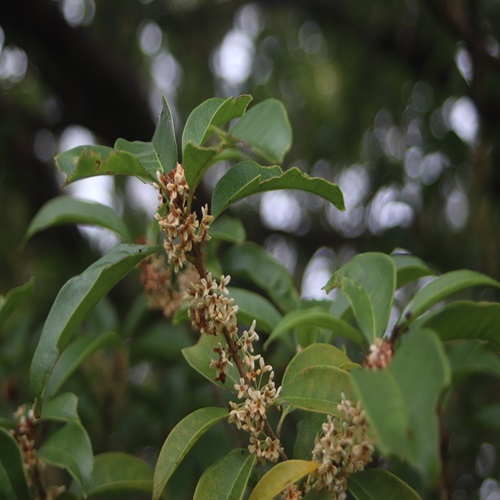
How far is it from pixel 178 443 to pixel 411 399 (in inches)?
12.2

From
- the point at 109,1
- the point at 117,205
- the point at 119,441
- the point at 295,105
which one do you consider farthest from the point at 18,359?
the point at 295,105

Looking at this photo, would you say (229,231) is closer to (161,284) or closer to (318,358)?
(161,284)

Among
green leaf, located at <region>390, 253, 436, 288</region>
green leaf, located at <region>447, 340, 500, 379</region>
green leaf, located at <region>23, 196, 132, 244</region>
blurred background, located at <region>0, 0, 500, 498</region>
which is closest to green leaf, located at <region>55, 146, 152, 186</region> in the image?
green leaf, located at <region>23, 196, 132, 244</region>

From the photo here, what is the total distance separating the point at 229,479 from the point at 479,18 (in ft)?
6.12

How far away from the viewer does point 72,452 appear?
87 centimetres

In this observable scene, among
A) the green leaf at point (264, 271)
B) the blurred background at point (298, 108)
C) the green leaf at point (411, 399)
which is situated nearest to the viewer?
the green leaf at point (411, 399)

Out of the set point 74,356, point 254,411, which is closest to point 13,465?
point 74,356

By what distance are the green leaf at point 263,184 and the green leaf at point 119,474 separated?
399 mm

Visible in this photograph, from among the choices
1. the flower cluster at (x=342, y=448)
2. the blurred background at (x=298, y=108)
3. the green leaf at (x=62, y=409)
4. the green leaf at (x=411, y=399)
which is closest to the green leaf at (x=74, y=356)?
the green leaf at (x=62, y=409)

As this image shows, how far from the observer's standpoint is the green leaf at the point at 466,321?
0.72 m

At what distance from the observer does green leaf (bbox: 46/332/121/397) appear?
0.98m

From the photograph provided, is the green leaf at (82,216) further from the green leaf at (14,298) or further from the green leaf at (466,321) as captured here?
the green leaf at (466,321)

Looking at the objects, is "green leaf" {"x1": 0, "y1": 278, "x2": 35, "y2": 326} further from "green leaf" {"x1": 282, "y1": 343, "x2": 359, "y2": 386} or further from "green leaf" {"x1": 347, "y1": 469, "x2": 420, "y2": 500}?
"green leaf" {"x1": 347, "y1": 469, "x2": 420, "y2": 500}

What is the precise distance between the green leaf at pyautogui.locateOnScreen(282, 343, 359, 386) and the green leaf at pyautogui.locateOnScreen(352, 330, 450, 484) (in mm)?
189
